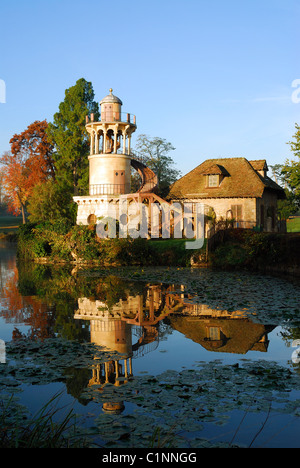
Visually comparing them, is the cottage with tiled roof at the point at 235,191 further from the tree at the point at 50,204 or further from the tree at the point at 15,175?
the tree at the point at 15,175

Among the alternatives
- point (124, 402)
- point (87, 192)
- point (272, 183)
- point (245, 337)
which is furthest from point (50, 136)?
point (124, 402)

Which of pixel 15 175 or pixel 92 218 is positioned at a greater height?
pixel 15 175

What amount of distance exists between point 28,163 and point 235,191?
26954 millimetres

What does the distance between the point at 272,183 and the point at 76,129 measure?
20.1m

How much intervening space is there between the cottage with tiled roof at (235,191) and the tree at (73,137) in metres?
12.0

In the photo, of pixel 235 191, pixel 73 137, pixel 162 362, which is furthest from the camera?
pixel 73 137

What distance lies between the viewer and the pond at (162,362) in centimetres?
600

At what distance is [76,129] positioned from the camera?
4544cm

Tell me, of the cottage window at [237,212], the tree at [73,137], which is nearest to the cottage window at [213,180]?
the cottage window at [237,212]

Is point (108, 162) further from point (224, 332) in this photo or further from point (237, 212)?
point (224, 332)

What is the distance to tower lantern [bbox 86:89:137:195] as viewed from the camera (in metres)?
39.8

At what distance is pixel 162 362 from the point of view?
9156mm

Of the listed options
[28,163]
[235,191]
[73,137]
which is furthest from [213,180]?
[28,163]

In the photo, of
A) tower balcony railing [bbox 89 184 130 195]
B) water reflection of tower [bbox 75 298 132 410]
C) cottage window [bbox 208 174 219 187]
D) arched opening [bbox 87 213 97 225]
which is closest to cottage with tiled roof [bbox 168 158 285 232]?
cottage window [bbox 208 174 219 187]
